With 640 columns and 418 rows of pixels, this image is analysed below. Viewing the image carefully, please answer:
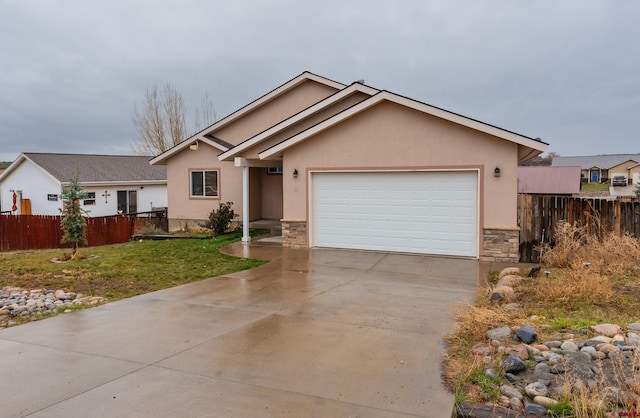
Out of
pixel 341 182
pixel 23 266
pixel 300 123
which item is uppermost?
pixel 300 123

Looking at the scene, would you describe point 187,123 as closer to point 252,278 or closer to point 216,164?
point 216,164

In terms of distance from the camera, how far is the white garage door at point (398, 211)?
499 inches

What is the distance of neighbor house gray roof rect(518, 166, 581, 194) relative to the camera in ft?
94.1

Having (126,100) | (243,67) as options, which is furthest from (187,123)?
(243,67)

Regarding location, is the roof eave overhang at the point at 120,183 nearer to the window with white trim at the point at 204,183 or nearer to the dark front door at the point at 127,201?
the dark front door at the point at 127,201

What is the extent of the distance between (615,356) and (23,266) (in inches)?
557

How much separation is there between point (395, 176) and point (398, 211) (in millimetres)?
1039

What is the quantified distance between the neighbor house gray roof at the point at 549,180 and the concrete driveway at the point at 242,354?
2237 centimetres

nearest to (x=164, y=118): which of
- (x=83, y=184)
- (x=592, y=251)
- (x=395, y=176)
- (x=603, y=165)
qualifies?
(x=83, y=184)

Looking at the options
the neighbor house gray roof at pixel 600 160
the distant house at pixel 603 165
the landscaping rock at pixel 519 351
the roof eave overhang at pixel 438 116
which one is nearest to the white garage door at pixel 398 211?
the roof eave overhang at pixel 438 116

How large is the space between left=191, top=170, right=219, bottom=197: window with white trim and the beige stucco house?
4352 millimetres

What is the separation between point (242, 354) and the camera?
557cm

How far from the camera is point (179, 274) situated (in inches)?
431

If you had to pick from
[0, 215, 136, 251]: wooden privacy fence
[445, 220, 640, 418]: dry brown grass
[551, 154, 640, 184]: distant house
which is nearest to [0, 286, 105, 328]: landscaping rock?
[445, 220, 640, 418]: dry brown grass
